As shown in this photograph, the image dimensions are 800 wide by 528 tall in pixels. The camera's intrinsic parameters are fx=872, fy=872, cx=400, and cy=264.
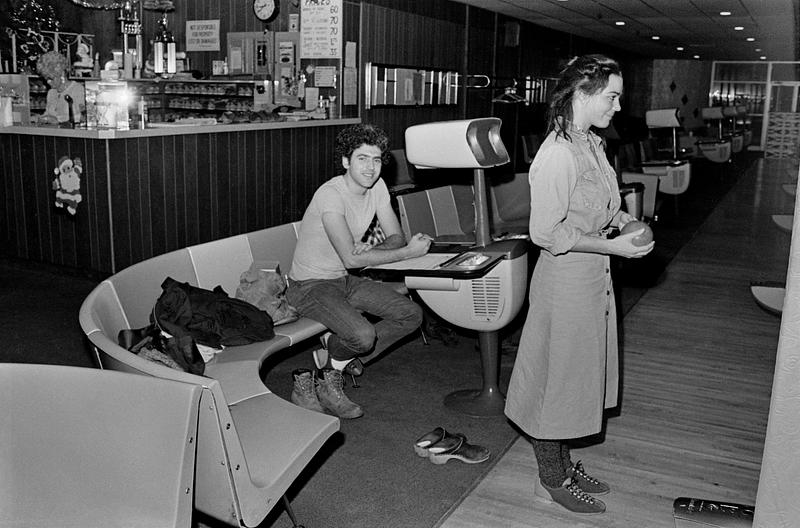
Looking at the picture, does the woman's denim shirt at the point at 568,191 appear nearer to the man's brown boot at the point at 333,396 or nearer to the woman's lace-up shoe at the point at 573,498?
the woman's lace-up shoe at the point at 573,498

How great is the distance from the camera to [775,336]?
562cm

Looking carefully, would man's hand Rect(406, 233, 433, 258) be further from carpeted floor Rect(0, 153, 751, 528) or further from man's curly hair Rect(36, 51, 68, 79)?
man's curly hair Rect(36, 51, 68, 79)

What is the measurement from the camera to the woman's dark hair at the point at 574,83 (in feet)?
9.46

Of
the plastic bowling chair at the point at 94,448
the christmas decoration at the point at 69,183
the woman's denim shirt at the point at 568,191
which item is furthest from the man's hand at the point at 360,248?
the christmas decoration at the point at 69,183

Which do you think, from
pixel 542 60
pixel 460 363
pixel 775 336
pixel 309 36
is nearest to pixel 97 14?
pixel 309 36

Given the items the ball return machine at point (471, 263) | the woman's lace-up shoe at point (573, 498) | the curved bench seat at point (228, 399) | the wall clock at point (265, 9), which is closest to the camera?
the curved bench seat at point (228, 399)

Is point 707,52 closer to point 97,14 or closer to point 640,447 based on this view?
point 97,14

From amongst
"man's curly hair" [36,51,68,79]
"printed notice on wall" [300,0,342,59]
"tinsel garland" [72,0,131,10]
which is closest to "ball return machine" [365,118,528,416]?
"printed notice on wall" [300,0,342,59]

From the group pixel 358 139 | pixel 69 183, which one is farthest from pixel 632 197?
pixel 69 183

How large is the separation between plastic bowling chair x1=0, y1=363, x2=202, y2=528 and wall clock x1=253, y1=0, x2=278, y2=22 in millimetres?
6890

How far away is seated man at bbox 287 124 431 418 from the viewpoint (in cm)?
397

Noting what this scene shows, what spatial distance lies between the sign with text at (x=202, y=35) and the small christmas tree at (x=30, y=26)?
163 centimetres

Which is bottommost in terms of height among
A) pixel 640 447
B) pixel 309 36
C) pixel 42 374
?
pixel 640 447

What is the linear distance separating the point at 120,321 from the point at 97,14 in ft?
27.6
